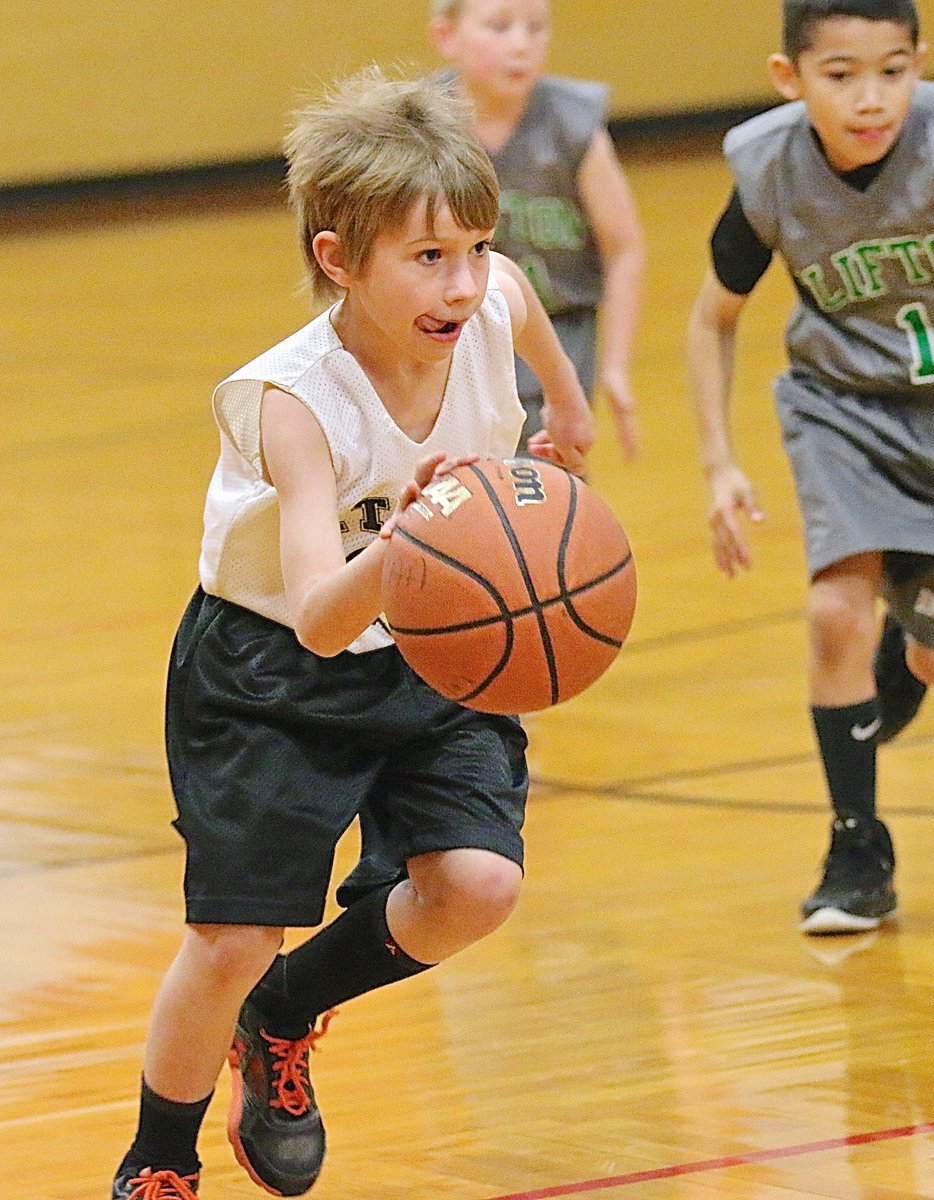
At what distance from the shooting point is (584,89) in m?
5.19

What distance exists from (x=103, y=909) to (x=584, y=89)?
2.27 metres

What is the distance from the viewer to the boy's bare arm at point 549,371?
303cm

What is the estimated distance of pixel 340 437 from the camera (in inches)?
105

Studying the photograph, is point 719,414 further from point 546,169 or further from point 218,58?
point 218,58

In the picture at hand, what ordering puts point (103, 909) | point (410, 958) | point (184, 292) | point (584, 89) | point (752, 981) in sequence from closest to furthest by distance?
point (410, 958) → point (752, 981) → point (103, 909) → point (584, 89) → point (184, 292)

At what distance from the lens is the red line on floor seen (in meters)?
2.83

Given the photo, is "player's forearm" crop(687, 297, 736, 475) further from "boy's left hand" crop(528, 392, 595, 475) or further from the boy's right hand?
"boy's left hand" crop(528, 392, 595, 475)

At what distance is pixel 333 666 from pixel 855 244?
5.15ft

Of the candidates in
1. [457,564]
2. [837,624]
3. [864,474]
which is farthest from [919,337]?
[457,564]

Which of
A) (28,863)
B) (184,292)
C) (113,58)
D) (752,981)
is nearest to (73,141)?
(113,58)

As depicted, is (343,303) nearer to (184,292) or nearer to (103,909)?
(103,909)

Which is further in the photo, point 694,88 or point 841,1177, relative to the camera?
point 694,88

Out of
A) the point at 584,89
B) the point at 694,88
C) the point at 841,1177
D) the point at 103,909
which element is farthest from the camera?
the point at 694,88

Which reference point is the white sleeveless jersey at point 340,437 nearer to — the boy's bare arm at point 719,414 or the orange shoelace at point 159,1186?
the orange shoelace at point 159,1186
